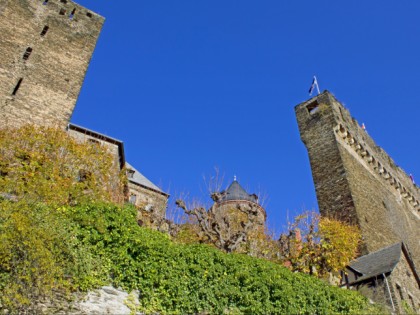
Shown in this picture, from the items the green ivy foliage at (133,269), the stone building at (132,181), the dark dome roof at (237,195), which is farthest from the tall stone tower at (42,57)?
the dark dome roof at (237,195)

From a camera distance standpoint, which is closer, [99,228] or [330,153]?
[99,228]

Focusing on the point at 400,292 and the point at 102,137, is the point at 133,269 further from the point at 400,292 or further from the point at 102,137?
the point at 102,137

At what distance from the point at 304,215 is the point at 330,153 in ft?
16.9

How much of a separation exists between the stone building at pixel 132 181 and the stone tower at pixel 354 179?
29.3 feet

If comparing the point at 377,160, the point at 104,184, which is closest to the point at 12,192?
the point at 104,184

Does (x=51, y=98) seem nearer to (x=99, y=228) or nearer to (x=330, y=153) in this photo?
(x=99, y=228)

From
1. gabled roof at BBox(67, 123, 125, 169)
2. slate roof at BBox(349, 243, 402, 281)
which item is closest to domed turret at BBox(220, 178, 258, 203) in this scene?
gabled roof at BBox(67, 123, 125, 169)

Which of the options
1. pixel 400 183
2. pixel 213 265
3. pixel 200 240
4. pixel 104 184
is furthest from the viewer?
pixel 400 183

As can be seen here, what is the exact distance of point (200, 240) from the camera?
14.7 metres

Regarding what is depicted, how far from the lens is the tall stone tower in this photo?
1858 centimetres

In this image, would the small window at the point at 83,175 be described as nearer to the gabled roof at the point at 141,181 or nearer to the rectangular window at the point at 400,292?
A: the gabled roof at the point at 141,181

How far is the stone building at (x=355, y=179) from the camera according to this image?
2105 centimetres

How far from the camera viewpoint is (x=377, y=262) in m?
16.5

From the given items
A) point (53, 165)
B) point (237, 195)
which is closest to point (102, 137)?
point (53, 165)
